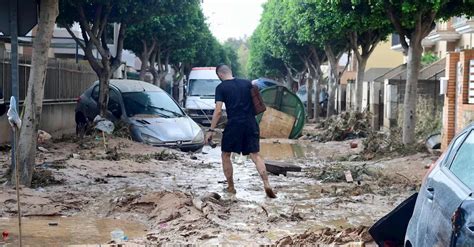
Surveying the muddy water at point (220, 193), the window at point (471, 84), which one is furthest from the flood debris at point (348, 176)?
the window at point (471, 84)

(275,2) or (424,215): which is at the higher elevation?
(275,2)

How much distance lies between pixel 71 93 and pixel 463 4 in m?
12.6

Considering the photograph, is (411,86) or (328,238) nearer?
(328,238)

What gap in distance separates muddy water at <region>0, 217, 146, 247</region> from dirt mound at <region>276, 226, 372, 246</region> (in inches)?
64.5

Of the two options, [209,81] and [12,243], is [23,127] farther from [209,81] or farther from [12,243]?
[209,81]

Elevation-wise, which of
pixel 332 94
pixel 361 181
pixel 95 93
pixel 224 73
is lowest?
pixel 361 181

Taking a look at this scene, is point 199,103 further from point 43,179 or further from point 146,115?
point 43,179

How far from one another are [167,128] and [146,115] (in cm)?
90

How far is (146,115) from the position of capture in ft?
56.1

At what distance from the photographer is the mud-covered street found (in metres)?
7.28

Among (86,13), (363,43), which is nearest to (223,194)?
(86,13)

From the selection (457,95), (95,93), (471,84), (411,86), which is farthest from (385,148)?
(95,93)

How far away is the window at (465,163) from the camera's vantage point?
4.24 m

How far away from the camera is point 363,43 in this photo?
27.2m
